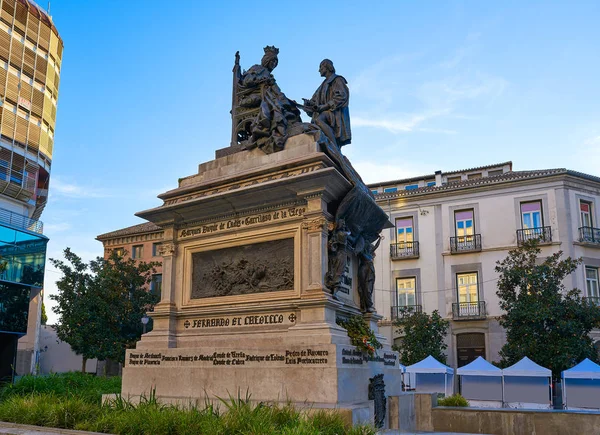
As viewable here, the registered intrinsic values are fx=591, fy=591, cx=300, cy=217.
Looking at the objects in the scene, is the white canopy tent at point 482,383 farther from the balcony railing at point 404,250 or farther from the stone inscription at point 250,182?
the stone inscription at point 250,182

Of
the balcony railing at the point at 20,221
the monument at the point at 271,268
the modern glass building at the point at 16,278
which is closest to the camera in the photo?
the monument at the point at 271,268

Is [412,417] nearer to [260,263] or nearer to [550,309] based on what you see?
[260,263]

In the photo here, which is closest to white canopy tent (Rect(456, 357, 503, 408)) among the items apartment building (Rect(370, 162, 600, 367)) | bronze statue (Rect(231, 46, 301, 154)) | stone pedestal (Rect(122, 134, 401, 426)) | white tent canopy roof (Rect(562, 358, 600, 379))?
white tent canopy roof (Rect(562, 358, 600, 379))

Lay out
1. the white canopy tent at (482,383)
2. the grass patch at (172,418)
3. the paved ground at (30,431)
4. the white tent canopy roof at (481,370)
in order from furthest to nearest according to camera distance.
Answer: the white canopy tent at (482,383) → the white tent canopy roof at (481,370) → the paved ground at (30,431) → the grass patch at (172,418)

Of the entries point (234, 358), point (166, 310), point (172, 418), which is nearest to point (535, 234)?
point (166, 310)

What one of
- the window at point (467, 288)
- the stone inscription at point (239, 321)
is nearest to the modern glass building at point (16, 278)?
the stone inscription at point (239, 321)

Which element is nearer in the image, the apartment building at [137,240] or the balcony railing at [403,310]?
the balcony railing at [403,310]

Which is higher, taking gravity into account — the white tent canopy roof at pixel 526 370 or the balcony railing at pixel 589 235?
the balcony railing at pixel 589 235

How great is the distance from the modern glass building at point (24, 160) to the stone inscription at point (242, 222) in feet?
85.8

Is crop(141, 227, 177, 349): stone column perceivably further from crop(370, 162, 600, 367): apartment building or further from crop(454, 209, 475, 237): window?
crop(454, 209, 475, 237): window

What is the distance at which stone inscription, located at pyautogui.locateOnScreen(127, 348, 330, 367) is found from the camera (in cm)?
976

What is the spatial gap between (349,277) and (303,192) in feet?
7.02

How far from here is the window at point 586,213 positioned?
123ft

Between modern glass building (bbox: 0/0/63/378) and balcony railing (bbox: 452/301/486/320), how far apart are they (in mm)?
26960
